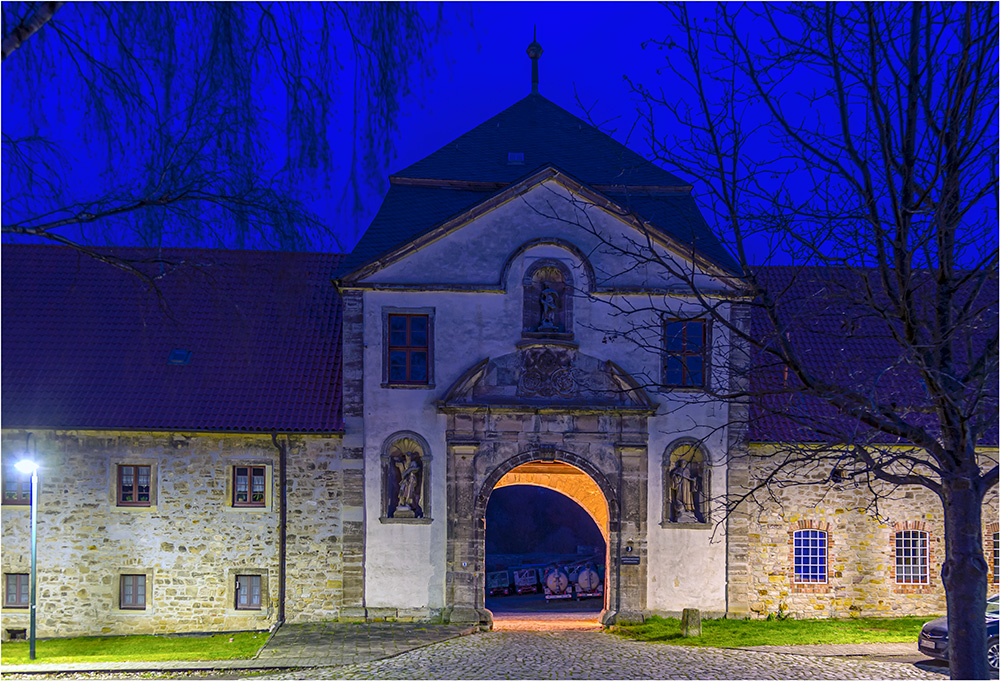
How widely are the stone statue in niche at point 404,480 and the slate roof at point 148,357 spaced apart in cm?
153

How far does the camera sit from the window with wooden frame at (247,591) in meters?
17.4

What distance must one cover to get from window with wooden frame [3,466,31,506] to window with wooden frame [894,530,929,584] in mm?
18562

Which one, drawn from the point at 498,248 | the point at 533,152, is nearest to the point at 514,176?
the point at 533,152

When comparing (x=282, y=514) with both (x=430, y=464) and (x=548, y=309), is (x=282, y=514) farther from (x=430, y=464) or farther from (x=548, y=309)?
(x=548, y=309)

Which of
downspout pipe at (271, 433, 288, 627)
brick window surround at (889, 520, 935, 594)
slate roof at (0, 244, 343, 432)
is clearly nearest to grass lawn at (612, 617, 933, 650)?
brick window surround at (889, 520, 935, 594)

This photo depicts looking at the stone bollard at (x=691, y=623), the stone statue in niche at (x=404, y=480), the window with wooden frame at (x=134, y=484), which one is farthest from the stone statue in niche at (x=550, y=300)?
the window with wooden frame at (x=134, y=484)

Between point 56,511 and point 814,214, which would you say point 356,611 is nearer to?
point 56,511

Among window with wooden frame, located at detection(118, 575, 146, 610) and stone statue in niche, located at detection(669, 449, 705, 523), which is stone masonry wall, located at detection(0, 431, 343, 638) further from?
stone statue in niche, located at detection(669, 449, 705, 523)

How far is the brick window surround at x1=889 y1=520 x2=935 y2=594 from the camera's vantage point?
712 inches

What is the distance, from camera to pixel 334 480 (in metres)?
17.7

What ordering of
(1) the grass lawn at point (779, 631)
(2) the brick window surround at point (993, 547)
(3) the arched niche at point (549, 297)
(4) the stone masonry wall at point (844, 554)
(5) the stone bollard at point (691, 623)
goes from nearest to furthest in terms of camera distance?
1. (1) the grass lawn at point (779, 631)
2. (5) the stone bollard at point (691, 623)
3. (3) the arched niche at point (549, 297)
4. (4) the stone masonry wall at point (844, 554)
5. (2) the brick window surround at point (993, 547)

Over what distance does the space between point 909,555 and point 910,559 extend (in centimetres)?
9

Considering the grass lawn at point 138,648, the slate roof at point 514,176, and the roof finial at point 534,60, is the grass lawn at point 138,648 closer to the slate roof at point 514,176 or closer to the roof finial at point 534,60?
the slate roof at point 514,176

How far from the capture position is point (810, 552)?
1809 centimetres
